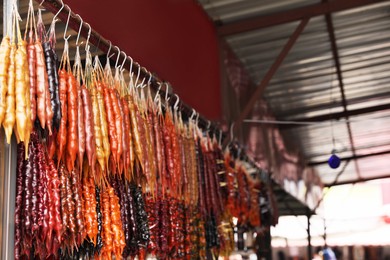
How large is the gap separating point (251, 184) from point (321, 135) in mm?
5873

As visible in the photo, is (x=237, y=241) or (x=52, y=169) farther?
(x=237, y=241)

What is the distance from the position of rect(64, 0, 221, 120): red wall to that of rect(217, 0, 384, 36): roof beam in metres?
0.29

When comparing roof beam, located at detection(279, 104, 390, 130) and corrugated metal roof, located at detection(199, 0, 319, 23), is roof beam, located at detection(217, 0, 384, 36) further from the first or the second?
roof beam, located at detection(279, 104, 390, 130)

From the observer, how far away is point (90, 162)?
3.39 m

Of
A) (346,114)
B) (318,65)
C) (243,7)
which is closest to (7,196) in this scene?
(243,7)

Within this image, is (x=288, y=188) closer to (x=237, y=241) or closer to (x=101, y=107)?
(x=237, y=241)

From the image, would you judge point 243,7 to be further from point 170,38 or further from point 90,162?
point 90,162

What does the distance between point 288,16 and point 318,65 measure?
6.15ft

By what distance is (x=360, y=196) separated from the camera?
14.5 m

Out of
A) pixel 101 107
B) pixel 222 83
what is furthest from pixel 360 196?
pixel 101 107

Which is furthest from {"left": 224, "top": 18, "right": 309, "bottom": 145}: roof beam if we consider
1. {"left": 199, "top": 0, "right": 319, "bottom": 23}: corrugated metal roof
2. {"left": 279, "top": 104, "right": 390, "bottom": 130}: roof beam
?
{"left": 279, "top": 104, "right": 390, "bottom": 130}: roof beam

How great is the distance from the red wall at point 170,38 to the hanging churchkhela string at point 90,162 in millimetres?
423

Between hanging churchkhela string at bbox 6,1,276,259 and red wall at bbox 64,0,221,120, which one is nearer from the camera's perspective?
hanging churchkhela string at bbox 6,1,276,259

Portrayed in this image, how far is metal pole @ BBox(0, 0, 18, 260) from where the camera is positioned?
2914 millimetres
